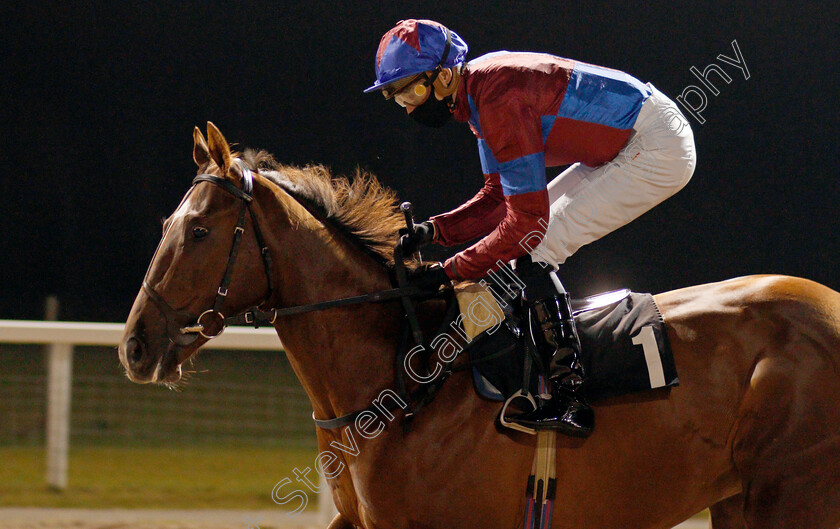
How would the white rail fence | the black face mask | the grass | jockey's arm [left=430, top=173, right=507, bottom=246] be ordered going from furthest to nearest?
the grass → the white rail fence → jockey's arm [left=430, top=173, right=507, bottom=246] → the black face mask

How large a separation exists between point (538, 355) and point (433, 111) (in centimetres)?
73

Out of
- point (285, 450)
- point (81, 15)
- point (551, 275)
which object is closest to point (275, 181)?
point (551, 275)

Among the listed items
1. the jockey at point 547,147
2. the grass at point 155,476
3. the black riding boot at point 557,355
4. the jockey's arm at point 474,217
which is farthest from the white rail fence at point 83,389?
the black riding boot at point 557,355

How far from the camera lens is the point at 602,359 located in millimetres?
1994

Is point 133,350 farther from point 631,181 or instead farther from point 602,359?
point 631,181

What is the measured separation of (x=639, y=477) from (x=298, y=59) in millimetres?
4161

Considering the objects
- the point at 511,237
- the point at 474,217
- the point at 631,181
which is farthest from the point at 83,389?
the point at 631,181

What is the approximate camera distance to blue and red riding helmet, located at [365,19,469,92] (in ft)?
6.47

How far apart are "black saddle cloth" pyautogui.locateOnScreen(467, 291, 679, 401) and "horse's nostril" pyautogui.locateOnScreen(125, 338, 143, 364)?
2.72ft

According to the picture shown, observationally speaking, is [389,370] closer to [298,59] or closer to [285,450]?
[285,450]

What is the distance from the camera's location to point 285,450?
13.0 ft

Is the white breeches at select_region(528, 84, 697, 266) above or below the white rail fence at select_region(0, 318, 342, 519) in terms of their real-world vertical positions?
above

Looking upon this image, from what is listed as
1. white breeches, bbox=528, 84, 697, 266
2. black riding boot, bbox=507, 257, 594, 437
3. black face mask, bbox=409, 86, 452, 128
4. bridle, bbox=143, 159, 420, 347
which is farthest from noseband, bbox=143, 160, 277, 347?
white breeches, bbox=528, 84, 697, 266

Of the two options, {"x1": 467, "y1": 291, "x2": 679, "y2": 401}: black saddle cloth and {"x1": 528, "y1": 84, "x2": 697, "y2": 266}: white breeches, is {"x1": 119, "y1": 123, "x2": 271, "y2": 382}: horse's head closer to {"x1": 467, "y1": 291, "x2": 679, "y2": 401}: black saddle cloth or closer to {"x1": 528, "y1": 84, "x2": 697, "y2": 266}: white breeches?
{"x1": 467, "y1": 291, "x2": 679, "y2": 401}: black saddle cloth
